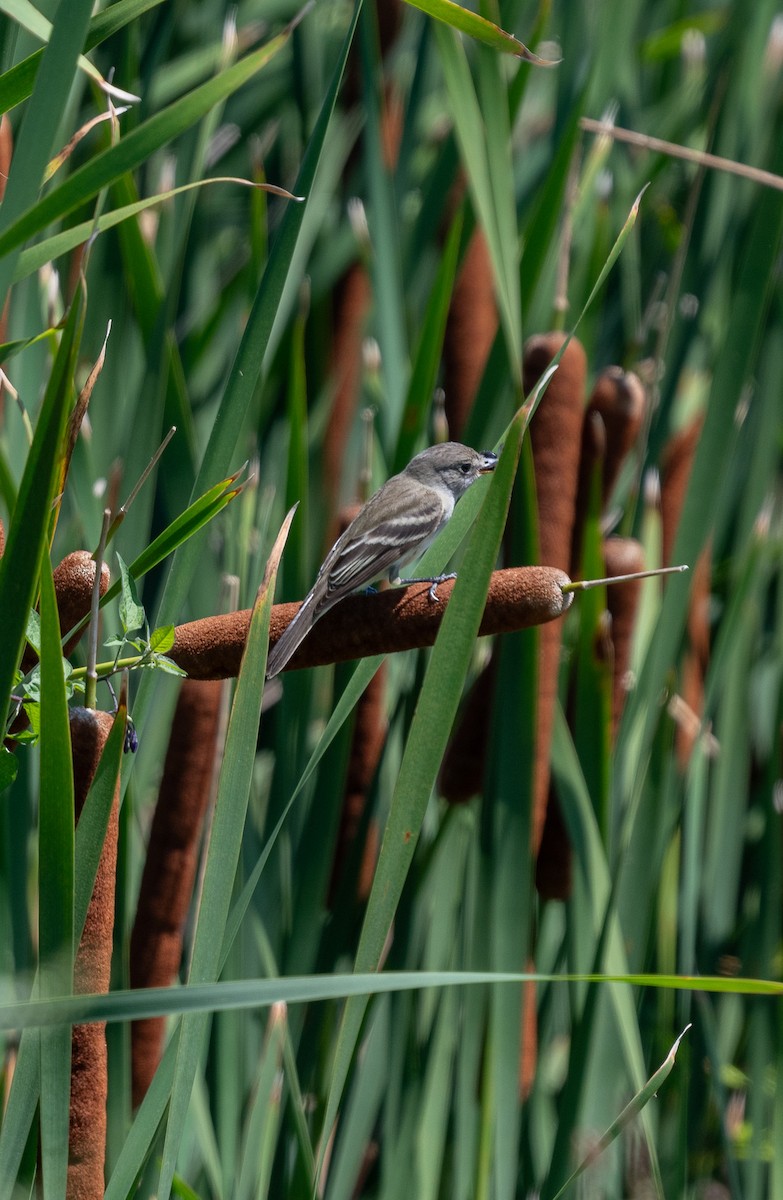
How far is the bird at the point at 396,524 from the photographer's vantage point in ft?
6.25

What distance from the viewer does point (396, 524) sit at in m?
2.49

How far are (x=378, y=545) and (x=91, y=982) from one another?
1.27m

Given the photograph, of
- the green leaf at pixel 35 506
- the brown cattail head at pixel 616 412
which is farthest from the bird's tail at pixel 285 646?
the brown cattail head at pixel 616 412

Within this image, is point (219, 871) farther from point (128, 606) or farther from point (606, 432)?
point (606, 432)

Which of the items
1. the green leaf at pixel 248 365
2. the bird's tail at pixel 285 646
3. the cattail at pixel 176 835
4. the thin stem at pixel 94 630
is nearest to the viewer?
the thin stem at pixel 94 630

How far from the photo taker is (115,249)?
2.26m

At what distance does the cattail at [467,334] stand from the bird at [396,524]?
4.5 inches

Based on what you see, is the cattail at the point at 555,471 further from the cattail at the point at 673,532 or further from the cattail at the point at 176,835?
the cattail at the point at 673,532

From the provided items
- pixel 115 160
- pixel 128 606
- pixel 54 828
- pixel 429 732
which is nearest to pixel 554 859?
pixel 429 732

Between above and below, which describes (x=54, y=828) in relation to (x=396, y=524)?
below

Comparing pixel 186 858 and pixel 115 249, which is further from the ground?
pixel 115 249

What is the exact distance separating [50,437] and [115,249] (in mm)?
1441

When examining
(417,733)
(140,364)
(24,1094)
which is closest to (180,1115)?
(24,1094)

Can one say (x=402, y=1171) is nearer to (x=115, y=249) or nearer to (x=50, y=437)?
(x=50, y=437)
